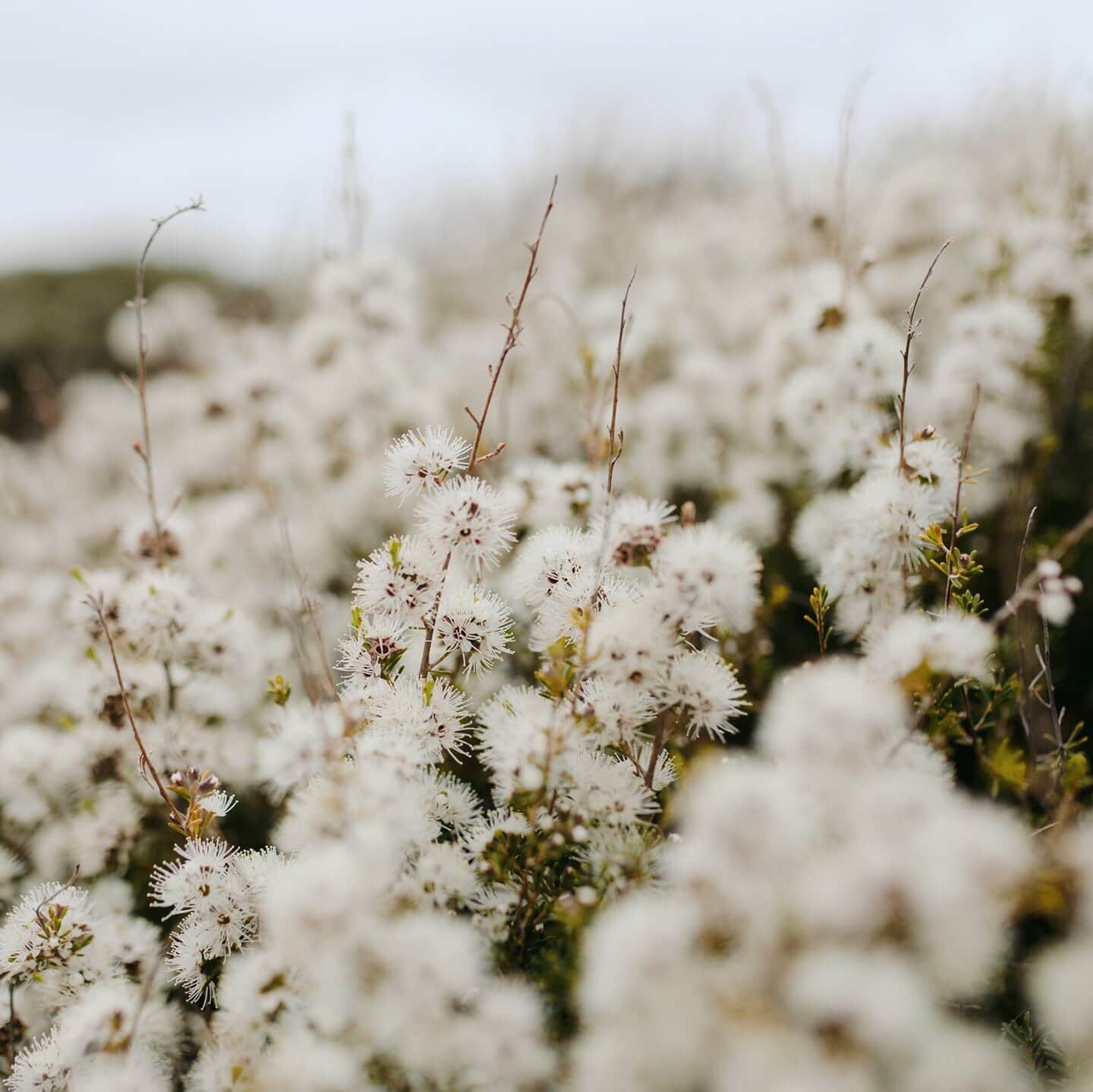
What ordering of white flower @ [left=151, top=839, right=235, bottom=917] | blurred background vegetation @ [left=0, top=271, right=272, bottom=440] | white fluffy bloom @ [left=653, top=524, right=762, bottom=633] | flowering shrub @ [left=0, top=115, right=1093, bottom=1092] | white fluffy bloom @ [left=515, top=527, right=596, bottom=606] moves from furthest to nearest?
blurred background vegetation @ [left=0, top=271, right=272, bottom=440]
white fluffy bloom @ [left=515, top=527, right=596, bottom=606]
white flower @ [left=151, top=839, right=235, bottom=917]
white fluffy bloom @ [left=653, top=524, right=762, bottom=633]
flowering shrub @ [left=0, top=115, right=1093, bottom=1092]

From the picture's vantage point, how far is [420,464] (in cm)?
155

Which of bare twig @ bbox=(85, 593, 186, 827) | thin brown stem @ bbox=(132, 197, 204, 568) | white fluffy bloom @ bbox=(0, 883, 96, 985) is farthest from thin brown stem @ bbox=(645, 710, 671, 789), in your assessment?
thin brown stem @ bbox=(132, 197, 204, 568)

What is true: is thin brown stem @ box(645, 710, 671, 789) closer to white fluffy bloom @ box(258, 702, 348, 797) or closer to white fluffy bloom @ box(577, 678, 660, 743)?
white fluffy bloom @ box(577, 678, 660, 743)

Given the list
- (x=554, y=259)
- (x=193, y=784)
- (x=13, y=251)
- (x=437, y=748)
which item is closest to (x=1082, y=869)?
(x=437, y=748)

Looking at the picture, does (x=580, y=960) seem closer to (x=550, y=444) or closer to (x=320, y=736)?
(x=320, y=736)

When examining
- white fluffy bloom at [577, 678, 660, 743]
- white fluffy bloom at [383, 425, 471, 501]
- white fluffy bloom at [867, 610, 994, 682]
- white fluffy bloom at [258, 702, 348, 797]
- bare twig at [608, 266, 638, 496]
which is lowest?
white fluffy bloom at [258, 702, 348, 797]

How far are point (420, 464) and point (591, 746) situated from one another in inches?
24.1

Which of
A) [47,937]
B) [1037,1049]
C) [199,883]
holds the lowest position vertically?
[47,937]

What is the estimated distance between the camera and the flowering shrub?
0.83 metres

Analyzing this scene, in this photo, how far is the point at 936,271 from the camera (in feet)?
13.1

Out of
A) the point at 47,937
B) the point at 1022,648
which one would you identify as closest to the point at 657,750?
the point at 1022,648

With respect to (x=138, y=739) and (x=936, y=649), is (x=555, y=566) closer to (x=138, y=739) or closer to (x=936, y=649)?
(x=936, y=649)

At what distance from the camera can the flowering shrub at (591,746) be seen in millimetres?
829

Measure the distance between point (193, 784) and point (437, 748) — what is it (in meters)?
0.49
